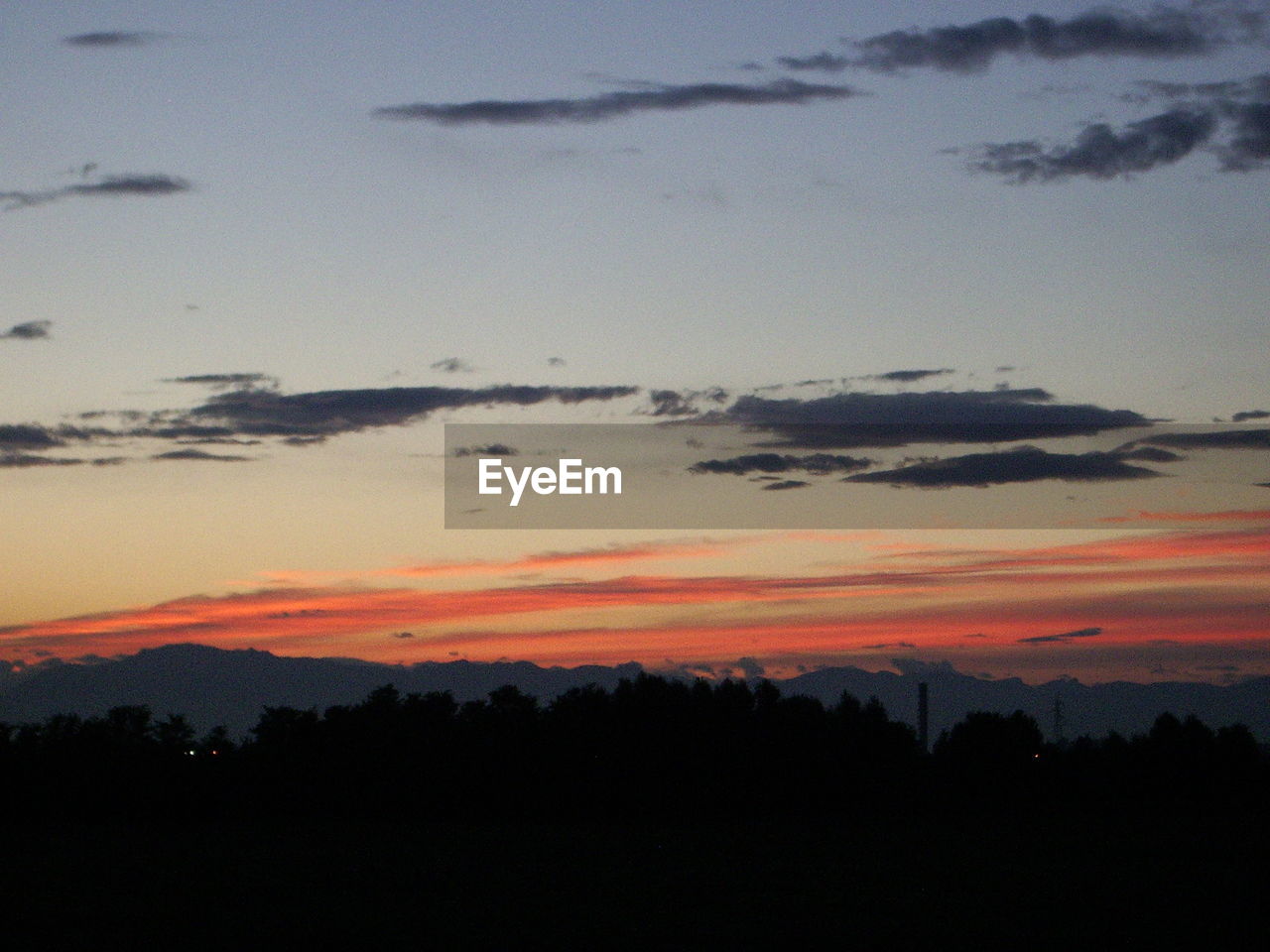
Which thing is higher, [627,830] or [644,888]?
[644,888]

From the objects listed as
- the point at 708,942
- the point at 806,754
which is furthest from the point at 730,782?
the point at 708,942

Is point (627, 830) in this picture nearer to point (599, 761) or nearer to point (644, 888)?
point (599, 761)

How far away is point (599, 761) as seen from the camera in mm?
111188

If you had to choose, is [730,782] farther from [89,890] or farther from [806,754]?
[89,890]

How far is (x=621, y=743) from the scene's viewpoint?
374 ft

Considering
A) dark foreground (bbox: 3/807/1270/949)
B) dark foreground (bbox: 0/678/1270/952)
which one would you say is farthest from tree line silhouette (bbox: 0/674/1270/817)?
dark foreground (bbox: 3/807/1270/949)

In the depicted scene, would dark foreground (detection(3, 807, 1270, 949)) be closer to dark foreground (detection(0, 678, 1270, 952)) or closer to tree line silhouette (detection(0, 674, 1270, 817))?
dark foreground (detection(0, 678, 1270, 952))

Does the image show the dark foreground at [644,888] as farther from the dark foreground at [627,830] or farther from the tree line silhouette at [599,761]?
the tree line silhouette at [599,761]

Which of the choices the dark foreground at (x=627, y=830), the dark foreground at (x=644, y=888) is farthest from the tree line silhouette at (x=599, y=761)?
the dark foreground at (x=644, y=888)

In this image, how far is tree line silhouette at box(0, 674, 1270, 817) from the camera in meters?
102

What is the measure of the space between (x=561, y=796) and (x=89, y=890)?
56.6 m

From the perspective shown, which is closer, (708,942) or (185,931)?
(708,942)

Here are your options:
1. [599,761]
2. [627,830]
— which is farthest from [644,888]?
[599,761]

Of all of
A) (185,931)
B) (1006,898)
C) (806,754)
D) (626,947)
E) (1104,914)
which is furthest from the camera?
(806,754)
